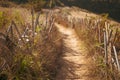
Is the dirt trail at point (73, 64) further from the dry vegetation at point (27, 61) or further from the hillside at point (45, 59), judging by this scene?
the dry vegetation at point (27, 61)

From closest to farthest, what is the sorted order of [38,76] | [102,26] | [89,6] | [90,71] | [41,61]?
[38,76], [41,61], [90,71], [102,26], [89,6]

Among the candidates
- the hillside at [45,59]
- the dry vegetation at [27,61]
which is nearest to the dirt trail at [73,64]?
the hillside at [45,59]

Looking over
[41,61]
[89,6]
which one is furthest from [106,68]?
[89,6]

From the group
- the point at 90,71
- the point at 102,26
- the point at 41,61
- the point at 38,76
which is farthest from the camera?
the point at 102,26

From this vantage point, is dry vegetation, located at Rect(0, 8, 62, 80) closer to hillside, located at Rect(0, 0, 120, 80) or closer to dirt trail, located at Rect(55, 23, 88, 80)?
hillside, located at Rect(0, 0, 120, 80)

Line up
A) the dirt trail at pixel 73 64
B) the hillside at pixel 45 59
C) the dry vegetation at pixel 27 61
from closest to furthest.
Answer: the dry vegetation at pixel 27 61, the hillside at pixel 45 59, the dirt trail at pixel 73 64

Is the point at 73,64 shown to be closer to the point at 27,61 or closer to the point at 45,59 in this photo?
the point at 45,59

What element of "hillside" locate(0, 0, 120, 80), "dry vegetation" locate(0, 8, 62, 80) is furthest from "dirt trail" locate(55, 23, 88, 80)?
"dry vegetation" locate(0, 8, 62, 80)

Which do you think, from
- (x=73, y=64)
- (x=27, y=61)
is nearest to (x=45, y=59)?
(x=27, y=61)

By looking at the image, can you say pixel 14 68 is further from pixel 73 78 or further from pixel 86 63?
pixel 86 63

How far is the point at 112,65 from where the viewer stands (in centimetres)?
536

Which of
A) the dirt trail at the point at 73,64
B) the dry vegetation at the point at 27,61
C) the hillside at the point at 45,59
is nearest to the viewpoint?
the dry vegetation at the point at 27,61

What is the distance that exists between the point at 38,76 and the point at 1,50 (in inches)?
39.1

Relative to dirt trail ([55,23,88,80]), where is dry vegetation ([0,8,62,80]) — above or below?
above
